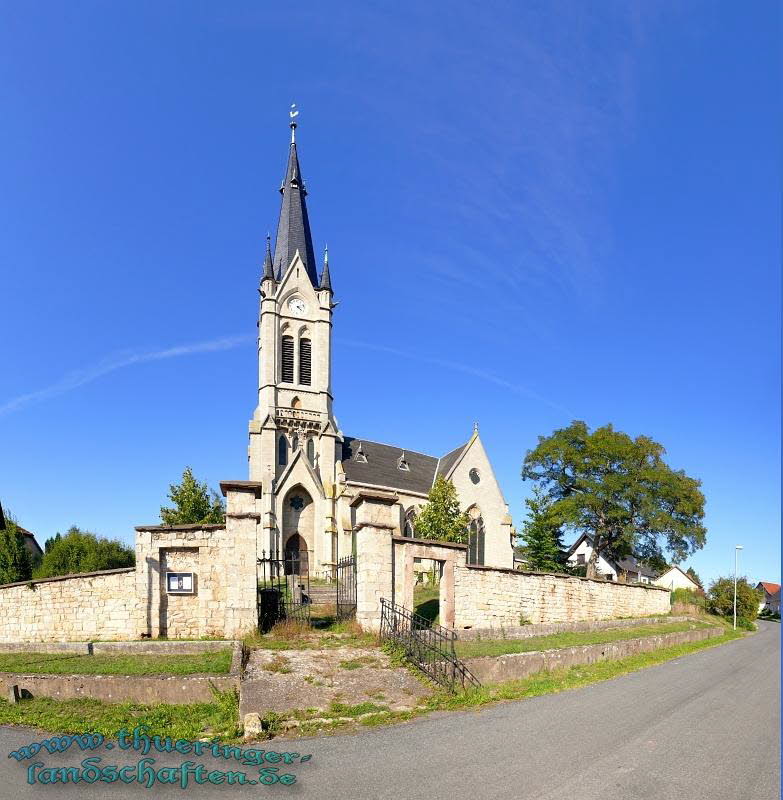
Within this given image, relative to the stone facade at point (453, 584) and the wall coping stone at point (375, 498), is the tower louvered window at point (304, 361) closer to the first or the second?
the stone facade at point (453, 584)

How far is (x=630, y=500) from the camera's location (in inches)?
1650

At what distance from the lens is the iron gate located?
51.5ft

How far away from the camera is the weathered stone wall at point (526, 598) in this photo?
56.3 ft

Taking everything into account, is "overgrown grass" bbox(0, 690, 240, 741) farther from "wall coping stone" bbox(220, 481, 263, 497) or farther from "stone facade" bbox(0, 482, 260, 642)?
"wall coping stone" bbox(220, 481, 263, 497)

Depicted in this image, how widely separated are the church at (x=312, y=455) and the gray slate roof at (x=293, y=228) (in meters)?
0.10

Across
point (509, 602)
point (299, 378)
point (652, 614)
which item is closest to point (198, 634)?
point (509, 602)

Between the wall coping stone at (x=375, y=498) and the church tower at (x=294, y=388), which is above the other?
the church tower at (x=294, y=388)

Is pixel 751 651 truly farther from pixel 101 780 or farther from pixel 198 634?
pixel 101 780

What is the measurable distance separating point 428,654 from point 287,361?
118 ft

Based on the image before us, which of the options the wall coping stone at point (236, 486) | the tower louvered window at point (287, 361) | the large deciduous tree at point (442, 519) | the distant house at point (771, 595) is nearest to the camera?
the wall coping stone at point (236, 486)

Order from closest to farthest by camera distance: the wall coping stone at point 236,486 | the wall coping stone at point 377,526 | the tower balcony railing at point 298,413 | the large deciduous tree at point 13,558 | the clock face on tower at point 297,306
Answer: the wall coping stone at point 236,486 < the wall coping stone at point 377,526 < the large deciduous tree at point 13,558 < the tower balcony railing at point 298,413 < the clock face on tower at point 297,306

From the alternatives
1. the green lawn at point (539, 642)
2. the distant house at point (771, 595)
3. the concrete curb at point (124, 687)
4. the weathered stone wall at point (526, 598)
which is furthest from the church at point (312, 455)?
the distant house at point (771, 595)

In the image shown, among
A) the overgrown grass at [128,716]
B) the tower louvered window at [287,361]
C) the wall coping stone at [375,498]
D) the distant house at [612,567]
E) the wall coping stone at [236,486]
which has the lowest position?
the distant house at [612,567]

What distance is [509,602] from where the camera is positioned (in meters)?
18.4
